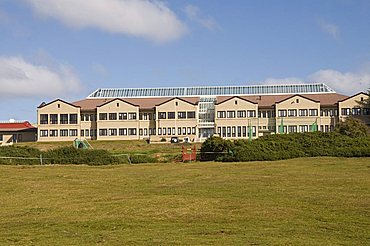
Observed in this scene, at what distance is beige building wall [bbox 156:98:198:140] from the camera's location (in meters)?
105

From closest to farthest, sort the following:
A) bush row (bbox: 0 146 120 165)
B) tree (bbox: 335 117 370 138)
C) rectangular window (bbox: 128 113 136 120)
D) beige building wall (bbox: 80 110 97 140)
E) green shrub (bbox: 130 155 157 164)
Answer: bush row (bbox: 0 146 120 165)
green shrub (bbox: 130 155 157 164)
tree (bbox: 335 117 370 138)
rectangular window (bbox: 128 113 136 120)
beige building wall (bbox: 80 110 97 140)

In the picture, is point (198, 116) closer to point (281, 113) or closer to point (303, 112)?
point (281, 113)

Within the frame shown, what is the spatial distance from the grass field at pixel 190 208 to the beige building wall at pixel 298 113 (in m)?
63.1

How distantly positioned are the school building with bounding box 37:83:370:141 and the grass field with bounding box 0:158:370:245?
208ft

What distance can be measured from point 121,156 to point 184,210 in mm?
32792

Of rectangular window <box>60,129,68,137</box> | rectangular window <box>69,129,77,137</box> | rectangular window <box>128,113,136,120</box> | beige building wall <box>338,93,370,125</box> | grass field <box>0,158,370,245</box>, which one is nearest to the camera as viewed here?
grass field <box>0,158,370,245</box>

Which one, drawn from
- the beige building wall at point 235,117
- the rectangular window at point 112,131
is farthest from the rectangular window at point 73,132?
the beige building wall at point 235,117

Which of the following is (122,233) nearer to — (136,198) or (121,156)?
(136,198)

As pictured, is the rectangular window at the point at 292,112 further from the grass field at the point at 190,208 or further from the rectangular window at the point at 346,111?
the grass field at the point at 190,208

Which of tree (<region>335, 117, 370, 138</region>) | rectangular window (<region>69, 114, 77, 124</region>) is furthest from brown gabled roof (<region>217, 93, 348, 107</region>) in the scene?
rectangular window (<region>69, 114, 77, 124</region>)

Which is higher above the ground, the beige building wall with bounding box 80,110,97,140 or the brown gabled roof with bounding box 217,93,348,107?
the brown gabled roof with bounding box 217,93,348,107

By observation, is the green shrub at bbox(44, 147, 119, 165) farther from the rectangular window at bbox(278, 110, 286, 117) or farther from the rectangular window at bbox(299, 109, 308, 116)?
the rectangular window at bbox(299, 109, 308, 116)

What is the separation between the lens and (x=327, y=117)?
10275 cm

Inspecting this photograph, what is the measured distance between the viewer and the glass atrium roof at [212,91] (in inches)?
4486
